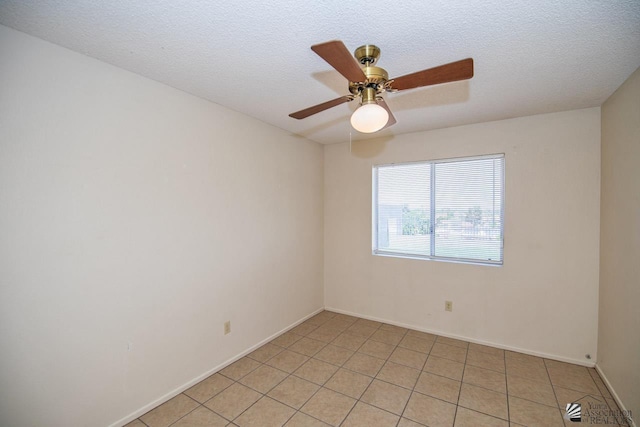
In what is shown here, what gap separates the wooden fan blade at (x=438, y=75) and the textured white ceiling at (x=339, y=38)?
0.27 m

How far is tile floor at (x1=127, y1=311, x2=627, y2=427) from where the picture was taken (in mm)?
1925

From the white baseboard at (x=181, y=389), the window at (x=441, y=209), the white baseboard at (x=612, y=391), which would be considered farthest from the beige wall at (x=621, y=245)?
the white baseboard at (x=181, y=389)

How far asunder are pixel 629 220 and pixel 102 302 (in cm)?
363

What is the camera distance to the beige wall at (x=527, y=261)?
8.29 feet

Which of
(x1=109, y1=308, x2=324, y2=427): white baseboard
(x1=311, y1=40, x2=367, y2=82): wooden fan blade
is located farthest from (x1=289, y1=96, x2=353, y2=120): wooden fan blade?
(x1=109, y1=308, x2=324, y2=427): white baseboard

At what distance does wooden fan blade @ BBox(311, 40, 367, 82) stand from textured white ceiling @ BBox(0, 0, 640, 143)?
0.28 meters

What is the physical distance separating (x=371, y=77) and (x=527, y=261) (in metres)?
2.54

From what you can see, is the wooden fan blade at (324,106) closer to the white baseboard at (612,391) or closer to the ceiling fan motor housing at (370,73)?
the ceiling fan motor housing at (370,73)

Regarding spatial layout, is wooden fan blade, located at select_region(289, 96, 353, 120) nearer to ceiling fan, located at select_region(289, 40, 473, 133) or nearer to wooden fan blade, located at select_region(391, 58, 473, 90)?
ceiling fan, located at select_region(289, 40, 473, 133)

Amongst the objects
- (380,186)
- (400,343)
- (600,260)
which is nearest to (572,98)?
(600,260)

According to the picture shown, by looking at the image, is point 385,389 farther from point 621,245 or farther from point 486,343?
point 621,245

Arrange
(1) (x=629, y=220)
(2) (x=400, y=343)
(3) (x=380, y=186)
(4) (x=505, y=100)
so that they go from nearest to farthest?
(1) (x=629, y=220)
(4) (x=505, y=100)
(2) (x=400, y=343)
(3) (x=380, y=186)

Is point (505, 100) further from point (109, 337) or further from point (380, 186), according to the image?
point (109, 337)

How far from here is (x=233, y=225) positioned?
2646 mm
